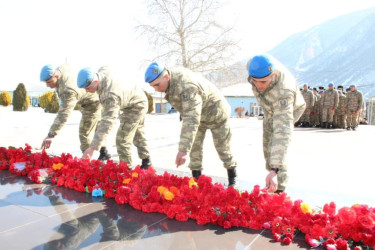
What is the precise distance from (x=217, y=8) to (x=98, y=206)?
21.0 m

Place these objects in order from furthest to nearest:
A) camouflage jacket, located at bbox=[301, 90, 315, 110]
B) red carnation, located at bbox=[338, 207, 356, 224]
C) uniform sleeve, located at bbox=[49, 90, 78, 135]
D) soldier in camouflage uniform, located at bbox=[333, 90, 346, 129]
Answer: camouflage jacket, located at bbox=[301, 90, 315, 110] → soldier in camouflage uniform, located at bbox=[333, 90, 346, 129] → uniform sleeve, located at bbox=[49, 90, 78, 135] → red carnation, located at bbox=[338, 207, 356, 224]

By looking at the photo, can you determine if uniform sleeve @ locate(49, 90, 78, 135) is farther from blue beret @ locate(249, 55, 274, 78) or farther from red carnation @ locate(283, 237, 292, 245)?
red carnation @ locate(283, 237, 292, 245)

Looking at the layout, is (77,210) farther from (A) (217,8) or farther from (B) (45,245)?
(A) (217,8)

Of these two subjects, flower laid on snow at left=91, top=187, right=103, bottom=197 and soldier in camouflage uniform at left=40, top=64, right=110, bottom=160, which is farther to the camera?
soldier in camouflage uniform at left=40, top=64, right=110, bottom=160

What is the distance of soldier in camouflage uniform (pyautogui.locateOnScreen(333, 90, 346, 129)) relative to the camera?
44.0 feet

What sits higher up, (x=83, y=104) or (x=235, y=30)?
(x=235, y=30)

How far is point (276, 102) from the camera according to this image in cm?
281

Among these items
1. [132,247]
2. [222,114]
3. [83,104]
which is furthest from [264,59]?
[83,104]

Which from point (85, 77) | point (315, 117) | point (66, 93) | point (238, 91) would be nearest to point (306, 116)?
point (315, 117)

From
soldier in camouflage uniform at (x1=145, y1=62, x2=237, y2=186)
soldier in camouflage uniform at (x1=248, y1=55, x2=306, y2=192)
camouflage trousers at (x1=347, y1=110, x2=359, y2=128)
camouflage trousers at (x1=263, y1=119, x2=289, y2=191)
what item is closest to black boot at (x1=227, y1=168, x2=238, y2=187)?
soldier in camouflage uniform at (x1=145, y1=62, x2=237, y2=186)

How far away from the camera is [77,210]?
2.91m

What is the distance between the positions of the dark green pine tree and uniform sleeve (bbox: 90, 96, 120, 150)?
57.8 ft

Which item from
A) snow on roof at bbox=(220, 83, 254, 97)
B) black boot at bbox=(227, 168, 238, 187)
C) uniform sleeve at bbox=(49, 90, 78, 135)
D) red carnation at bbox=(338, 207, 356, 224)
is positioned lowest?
black boot at bbox=(227, 168, 238, 187)

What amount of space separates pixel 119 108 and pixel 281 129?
6.60 ft
